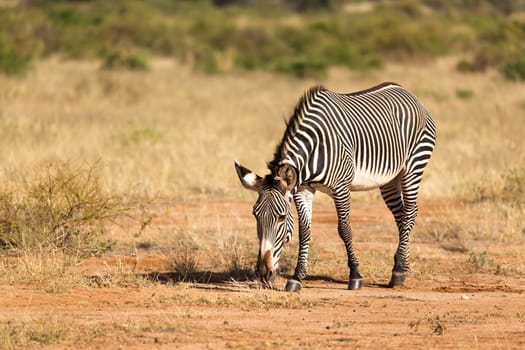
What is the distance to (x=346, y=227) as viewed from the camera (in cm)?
852

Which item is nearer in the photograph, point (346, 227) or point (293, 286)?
point (293, 286)

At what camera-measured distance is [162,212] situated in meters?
12.3

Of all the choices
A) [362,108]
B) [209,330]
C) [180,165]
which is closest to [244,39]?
[180,165]

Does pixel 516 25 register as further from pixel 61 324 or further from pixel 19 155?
pixel 61 324

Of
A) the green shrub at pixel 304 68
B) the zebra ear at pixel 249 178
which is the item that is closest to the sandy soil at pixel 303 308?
the zebra ear at pixel 249 178

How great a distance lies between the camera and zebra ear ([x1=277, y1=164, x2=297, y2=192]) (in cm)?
783

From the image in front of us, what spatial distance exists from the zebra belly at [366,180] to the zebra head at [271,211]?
94 centimetres

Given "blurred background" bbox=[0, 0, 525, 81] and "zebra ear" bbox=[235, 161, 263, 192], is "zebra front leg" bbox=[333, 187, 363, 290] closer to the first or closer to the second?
"zebra ear" bbox=[235, 161, 263, 192]

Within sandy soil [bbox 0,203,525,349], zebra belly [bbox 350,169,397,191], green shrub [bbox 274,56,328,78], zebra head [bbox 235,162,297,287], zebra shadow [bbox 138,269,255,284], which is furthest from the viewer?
green shrub [bbox 274,56,328,78]

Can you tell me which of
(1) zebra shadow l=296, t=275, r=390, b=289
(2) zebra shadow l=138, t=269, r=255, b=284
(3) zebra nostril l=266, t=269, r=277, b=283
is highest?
(3) zebra nostril l=266, t=269, r=277, b=283

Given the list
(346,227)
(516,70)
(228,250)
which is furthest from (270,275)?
(516,70)

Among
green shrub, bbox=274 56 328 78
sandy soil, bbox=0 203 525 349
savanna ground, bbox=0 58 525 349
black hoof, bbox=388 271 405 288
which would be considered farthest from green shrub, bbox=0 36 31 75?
black hoof, bbox=388 271 405 288

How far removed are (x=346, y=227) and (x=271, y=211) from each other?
96cm

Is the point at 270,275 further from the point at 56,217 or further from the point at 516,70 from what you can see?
the point at 516,70
